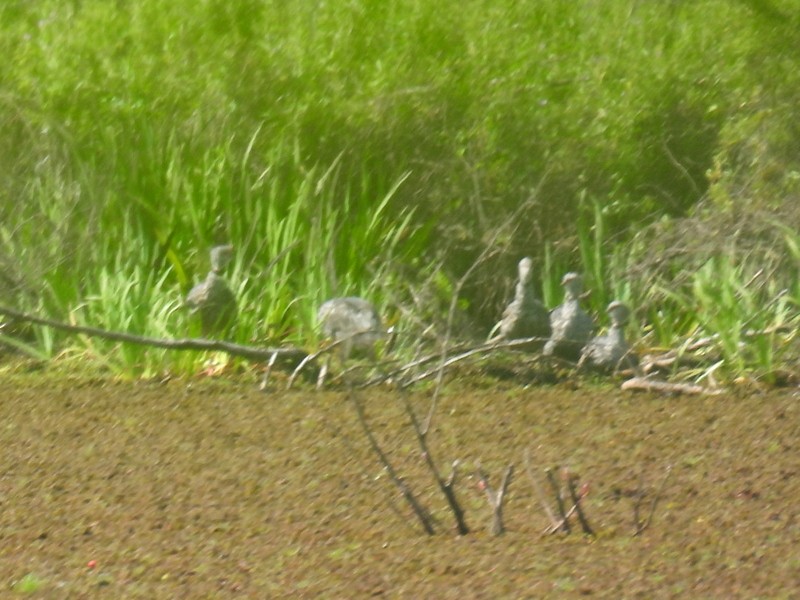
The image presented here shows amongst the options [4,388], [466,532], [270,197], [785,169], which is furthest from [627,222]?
[466,532]

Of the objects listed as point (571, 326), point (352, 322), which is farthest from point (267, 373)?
point (571, 326)

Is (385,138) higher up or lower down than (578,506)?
lower down

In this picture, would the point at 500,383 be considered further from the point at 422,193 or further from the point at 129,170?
the point at 129,170

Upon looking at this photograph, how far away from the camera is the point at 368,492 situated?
5199 mm

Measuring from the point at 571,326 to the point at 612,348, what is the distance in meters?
0.28

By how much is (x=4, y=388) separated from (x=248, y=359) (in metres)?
1.11

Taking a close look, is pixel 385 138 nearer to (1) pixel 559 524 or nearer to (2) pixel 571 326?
(2) pixel 571 326

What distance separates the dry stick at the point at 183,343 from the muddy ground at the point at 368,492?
0.61ft

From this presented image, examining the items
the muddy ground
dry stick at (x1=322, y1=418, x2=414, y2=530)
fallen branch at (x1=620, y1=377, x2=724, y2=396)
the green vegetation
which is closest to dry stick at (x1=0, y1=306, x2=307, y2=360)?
the muddy ground

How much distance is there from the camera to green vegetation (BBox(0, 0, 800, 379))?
25.9ft

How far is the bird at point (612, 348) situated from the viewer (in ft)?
22.5

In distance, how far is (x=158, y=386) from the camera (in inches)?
272

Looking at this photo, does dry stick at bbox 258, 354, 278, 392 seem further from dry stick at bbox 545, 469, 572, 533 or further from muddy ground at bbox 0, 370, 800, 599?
dry stick at bbox 545, 469, 572, 533

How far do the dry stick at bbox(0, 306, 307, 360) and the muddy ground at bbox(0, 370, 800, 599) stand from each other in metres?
0.19
